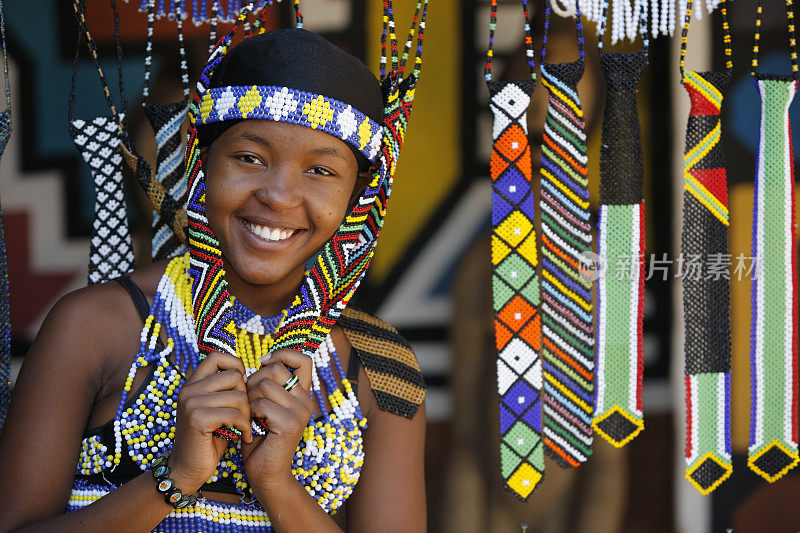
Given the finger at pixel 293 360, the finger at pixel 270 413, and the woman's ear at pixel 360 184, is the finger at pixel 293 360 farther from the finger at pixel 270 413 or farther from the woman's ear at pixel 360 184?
the woman's ear at pixel 360 184

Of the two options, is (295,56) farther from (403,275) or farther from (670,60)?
(670,60)

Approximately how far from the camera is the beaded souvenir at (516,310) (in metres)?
2.11

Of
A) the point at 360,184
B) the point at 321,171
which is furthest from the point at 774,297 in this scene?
the point at 321,171

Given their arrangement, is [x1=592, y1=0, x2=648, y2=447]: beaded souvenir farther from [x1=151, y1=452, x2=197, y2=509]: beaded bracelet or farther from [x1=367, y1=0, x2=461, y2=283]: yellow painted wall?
[x1=151, y1=452, x2=197, y2=509]: beaded bracelet

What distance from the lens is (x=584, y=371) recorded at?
2127mm

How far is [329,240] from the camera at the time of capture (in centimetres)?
178

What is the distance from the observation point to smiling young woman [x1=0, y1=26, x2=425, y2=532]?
4.93 feet

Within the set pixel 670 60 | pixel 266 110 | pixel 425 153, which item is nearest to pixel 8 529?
pixel 266 110

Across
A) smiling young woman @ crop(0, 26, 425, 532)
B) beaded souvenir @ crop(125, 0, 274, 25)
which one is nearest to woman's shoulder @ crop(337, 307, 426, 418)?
smiling young woman @ crop(0, 26, 425, 532)

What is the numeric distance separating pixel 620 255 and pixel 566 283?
0.15 meters

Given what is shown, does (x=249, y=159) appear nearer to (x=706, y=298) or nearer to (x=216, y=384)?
(x=216, y=384)

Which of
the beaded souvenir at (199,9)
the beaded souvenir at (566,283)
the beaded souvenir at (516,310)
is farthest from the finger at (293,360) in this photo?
the beaded souvenir at (199,9)

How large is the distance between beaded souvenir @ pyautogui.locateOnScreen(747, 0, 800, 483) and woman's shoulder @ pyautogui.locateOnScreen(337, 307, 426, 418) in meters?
0.92

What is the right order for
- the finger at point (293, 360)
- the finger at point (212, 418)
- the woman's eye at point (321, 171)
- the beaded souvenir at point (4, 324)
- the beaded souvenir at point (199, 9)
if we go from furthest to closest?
the beaded souvenir at point (199, 9), the beaded souvenir at point (4, 324), the woman's eye at point (321, 171), the finger at point (293, 360), the finger at point (212, 418)
